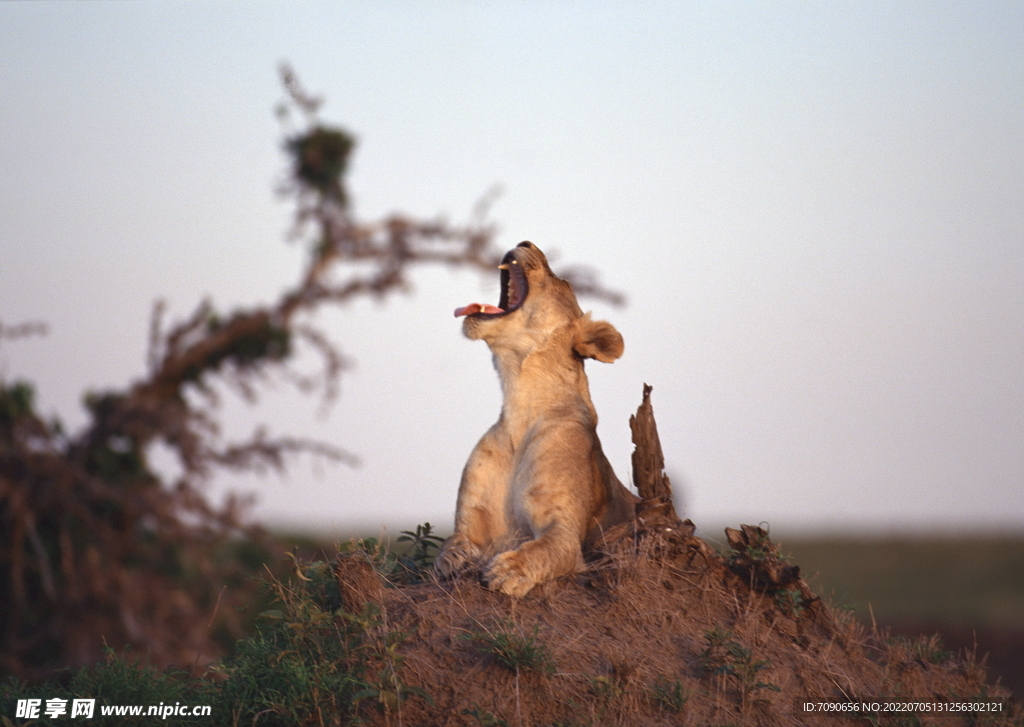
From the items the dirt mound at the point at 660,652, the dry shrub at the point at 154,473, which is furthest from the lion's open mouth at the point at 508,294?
the dry shrub at the point at 154,473

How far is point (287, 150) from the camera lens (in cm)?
1636

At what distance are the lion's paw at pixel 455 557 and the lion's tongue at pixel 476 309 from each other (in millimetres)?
1364

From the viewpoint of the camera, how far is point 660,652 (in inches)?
239

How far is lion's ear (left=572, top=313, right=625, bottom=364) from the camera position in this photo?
23.0 feet

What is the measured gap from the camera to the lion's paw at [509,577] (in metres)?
6.04

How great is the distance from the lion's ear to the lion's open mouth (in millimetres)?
423

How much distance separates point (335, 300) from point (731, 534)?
11.0 m

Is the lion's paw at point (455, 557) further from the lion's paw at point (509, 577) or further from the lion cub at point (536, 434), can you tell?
the lion's paw at point (509, 577)

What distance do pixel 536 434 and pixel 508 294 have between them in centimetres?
96

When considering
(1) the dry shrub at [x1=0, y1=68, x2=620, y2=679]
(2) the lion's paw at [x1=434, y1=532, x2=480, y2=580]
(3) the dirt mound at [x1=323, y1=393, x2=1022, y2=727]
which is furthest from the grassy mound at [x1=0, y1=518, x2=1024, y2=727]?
(1) the dry shrub at [x1=0, y1=68, x2=620, y2=679]

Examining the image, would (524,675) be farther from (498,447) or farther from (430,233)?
(430,233)

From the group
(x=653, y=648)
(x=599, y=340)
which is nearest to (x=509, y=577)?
(x=653, y=648)

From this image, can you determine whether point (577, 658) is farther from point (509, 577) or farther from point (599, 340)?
point (599, 340)

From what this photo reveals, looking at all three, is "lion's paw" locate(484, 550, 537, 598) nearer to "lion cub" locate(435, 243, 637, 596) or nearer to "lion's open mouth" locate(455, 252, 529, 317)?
"lion cub" locate(435, 243, 637, 596)
